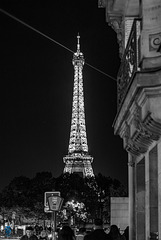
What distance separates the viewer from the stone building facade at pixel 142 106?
11.3 meters

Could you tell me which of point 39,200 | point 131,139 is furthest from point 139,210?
point 39,200

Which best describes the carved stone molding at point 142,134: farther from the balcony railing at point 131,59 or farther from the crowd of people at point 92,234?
the crowd of people at point 92,234

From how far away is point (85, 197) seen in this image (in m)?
93.9

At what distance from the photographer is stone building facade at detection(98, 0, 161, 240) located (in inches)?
445

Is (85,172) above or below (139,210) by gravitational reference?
above

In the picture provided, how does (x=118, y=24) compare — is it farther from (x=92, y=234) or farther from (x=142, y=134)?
(x=92, y=234)

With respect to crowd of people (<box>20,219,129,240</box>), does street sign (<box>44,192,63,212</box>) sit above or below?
above

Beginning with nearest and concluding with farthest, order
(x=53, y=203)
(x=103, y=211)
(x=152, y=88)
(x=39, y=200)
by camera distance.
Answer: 1. (x=152, y=88)
2. (x=53, y=203)
3. (x=39, y=200)
4. (x=103, y=211)

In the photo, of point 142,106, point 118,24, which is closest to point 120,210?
A: point 118,24

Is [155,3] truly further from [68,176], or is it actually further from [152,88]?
[68,176]

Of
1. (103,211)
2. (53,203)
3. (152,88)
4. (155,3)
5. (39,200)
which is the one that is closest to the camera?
(152,88)

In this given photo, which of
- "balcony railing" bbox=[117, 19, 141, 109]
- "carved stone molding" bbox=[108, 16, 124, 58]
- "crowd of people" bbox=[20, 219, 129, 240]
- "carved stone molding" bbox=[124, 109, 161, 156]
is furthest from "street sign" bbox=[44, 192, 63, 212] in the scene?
"carved stone molding" bbox=[108, 16, 124, 58]

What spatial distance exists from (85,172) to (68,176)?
88.7ft

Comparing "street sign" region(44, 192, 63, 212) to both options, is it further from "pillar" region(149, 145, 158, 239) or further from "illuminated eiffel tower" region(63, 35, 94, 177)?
"illuminated eiffel tower" region(63, 35, 94, 177)
